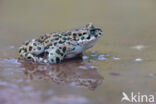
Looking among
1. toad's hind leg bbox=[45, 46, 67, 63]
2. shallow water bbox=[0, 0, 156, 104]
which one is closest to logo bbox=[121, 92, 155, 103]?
→ shallow water bbox=[0, 0, 156, 104]

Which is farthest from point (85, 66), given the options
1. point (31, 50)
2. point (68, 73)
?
point (31, 50)

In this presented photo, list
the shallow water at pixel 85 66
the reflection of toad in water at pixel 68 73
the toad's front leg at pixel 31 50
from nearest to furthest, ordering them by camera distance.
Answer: the shallow water at pixel 85 66, the reflection of toad in water at pixel 68 73, the toad's front leg at pixel 31 50

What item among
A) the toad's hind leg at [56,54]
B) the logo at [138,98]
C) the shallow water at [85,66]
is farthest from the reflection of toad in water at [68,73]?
the logo at [138,98]

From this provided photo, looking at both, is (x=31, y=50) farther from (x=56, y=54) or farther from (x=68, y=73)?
(x=68, y=73)

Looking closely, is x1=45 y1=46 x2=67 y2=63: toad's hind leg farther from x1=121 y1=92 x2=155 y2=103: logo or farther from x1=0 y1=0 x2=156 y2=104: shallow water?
x1=121 y1=92 x2=155 y2=103: logo

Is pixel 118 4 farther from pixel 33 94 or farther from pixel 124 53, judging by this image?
pixel 33 94

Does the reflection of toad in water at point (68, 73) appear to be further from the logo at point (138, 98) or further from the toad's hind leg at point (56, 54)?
the logo at point (138, 98)
